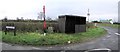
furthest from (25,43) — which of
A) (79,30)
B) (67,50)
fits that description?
(79,30)

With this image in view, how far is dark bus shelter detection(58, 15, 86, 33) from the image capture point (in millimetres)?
27048

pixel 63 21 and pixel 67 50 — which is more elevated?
pixel 63 21

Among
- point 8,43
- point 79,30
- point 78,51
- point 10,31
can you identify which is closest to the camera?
point 78,51

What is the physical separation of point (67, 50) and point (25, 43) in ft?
14.1

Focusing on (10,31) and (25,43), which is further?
(10,31)

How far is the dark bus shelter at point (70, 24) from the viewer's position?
27.0 m

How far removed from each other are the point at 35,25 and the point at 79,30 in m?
5.39

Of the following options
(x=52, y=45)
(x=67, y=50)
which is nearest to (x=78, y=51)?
(x=67, y=50)

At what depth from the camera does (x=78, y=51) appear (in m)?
15.6

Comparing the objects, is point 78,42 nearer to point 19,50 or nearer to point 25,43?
point 25,43

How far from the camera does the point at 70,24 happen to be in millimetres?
27562

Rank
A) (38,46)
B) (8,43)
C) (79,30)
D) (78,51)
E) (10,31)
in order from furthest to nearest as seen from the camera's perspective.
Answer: (79,30), (10,31), (8,43), (38,46), (78,51)

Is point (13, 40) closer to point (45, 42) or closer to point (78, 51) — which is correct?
point (45, 42)

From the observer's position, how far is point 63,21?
90.1ft
